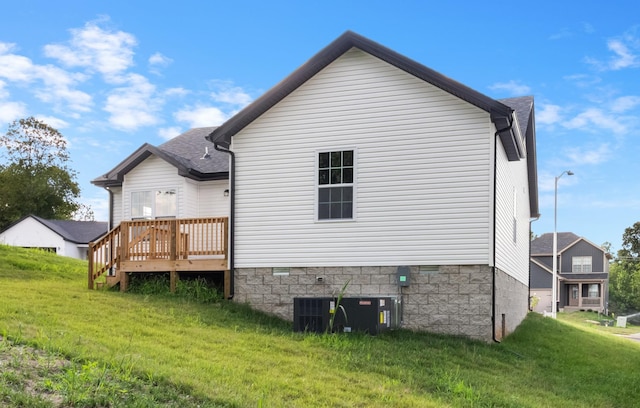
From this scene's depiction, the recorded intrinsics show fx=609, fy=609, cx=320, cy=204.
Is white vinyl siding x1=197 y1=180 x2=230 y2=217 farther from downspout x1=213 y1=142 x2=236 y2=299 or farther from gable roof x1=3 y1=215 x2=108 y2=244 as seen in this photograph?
gable roof x1=3 y1=215 x2=108 y2=244

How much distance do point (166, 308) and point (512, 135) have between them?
316 inches

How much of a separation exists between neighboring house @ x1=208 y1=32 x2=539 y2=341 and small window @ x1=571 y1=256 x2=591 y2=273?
4032 centimetres

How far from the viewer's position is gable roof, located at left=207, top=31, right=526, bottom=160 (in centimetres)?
1199

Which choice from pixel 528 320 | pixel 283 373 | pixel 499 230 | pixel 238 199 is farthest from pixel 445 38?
pixel 283 373

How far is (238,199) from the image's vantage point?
14188 mm

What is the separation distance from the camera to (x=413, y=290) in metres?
12.6

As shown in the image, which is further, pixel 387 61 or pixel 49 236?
pixel 49 236

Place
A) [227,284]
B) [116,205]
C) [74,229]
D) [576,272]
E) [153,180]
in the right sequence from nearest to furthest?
[227,284] → [153,180] → [116,205] → [74,229] → [576,272]

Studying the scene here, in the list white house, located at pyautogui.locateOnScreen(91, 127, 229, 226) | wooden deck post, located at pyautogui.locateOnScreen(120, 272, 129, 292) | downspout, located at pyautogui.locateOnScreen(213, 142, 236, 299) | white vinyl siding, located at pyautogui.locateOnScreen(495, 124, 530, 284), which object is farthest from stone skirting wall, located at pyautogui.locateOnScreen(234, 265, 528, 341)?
white house, located at pyautogui.locateOnScreen(91, 127, 229, 226)

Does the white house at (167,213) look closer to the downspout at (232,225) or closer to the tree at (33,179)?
the downspout at (232,225)

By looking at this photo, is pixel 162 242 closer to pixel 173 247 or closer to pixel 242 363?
pixel 173 247

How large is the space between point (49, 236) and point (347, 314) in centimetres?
4073

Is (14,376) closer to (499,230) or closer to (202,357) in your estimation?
(202,357)

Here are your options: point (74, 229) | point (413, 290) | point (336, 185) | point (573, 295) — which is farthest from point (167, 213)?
point (573, 295)
